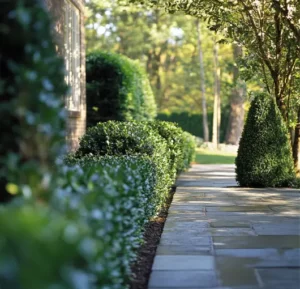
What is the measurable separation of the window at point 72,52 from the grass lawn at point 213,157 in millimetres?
12678

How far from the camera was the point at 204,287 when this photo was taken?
466cm

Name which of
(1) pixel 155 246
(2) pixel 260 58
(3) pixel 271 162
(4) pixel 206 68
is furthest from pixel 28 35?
(4) pixel 206 68

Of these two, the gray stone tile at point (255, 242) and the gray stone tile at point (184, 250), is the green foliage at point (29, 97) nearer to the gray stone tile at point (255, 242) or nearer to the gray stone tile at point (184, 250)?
the gray stone tile at point (184, 250)

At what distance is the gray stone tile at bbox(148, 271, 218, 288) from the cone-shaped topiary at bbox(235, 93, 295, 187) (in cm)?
730

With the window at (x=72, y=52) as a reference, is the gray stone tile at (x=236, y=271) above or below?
below

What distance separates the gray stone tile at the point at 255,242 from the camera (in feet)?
20.1

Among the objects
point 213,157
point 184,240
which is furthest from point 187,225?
point 213,157

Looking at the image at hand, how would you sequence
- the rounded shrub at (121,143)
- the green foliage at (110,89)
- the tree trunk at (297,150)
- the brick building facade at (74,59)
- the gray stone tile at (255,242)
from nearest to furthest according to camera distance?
1. the gray stone tile at (255,242)
2. the rounded shrub at (121,143)
3. the brick building facade at (74,59)
4. the tree trunk at (297,150)
5. the green foliage at (110,89)

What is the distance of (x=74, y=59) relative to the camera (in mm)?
12891

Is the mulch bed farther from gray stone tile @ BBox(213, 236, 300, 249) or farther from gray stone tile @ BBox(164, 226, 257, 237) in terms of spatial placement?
gray stone tile @ BBox(213, 236, 300, 249)

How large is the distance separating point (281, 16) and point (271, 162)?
10.4ft

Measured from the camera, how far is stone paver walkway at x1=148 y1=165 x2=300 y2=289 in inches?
192

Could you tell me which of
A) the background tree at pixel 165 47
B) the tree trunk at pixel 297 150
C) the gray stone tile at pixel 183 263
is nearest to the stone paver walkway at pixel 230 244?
the gray stone tile at pixel 183 263

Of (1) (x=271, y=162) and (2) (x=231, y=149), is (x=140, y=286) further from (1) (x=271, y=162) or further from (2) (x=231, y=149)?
(2) (x=231, y=149)
